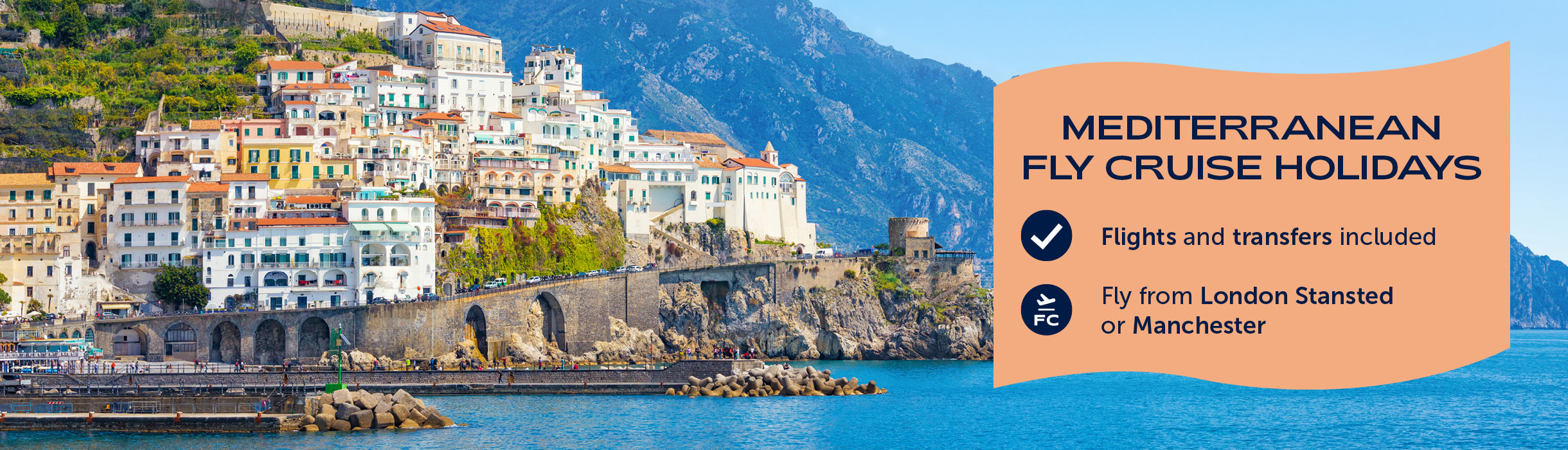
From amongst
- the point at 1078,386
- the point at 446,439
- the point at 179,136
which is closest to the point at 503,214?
the point at 179,136

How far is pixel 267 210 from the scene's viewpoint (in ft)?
269

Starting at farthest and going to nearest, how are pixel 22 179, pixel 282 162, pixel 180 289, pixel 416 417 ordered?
pixel 282 162 → pixel 22 179 → pixel 180 289 → pixel 416 417

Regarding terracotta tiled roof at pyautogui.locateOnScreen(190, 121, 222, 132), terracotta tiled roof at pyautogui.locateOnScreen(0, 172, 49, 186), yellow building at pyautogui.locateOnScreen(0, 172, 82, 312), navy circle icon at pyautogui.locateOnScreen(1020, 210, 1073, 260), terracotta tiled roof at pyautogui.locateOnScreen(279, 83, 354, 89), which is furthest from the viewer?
terracotta tiled roof at pyautogui.locateOnScreen(279, 83, 354, 89)

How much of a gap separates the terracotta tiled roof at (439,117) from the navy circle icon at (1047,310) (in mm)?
72316

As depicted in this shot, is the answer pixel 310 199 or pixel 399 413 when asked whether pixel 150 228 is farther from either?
pixel 399 413

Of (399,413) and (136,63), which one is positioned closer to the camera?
(399,413)

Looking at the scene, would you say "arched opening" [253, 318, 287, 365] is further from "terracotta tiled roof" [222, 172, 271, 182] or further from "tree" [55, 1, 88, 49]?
"tree" [55, 1, 88, 49]

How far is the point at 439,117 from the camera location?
9850 cm

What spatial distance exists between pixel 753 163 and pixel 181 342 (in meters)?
41.0

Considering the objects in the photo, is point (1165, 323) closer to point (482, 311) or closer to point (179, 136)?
point (482, 311)

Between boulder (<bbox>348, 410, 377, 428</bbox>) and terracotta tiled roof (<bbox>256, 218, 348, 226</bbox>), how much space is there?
2793cm

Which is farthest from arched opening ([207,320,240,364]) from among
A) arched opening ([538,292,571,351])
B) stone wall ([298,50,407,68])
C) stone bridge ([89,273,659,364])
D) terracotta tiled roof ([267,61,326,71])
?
stone wall ([298,50,407,68])

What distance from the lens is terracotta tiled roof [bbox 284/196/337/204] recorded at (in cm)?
8331

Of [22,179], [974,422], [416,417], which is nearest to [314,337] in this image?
[22,179]
